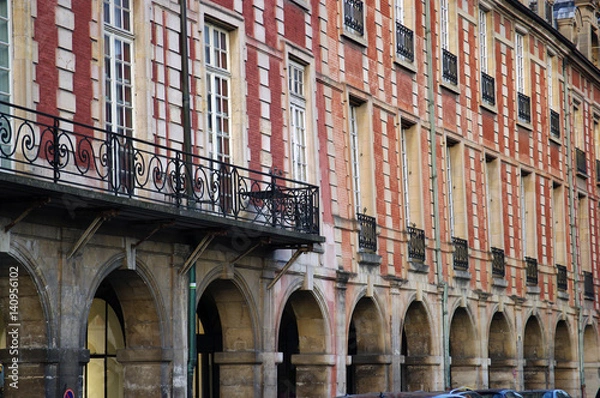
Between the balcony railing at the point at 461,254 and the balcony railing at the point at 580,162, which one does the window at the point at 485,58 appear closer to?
the balcony railing at the point at 461,254

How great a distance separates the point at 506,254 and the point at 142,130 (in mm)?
18220

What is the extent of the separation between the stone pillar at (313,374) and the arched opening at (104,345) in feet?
14.0

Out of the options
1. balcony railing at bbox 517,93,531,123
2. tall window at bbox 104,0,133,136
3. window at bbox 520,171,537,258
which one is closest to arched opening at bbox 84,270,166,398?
tall window at bbox 104,0,133,136

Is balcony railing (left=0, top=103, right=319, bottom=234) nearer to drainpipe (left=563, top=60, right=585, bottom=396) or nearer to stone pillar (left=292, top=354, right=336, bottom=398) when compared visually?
stone pillar (left=292, top=354, right=336, bottom=398)

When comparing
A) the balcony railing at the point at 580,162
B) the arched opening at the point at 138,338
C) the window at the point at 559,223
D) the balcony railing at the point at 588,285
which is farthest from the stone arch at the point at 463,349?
the arched opening at the point at 138,338

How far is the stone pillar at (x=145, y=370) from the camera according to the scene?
19688 millimetres

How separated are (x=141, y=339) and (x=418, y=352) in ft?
37.8

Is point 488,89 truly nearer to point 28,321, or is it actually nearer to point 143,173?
point 143,173

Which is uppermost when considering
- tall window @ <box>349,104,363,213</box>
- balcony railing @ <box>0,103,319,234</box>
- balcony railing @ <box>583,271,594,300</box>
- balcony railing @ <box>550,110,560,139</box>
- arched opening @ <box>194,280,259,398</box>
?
balcony railing @ <box>550,110,560,139</box>

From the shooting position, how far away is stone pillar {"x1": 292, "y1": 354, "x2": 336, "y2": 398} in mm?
25031

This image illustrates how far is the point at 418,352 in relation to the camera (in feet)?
99.2

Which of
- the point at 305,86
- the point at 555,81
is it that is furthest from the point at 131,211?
the point at 555,81

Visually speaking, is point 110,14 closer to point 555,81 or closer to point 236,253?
point 236,253

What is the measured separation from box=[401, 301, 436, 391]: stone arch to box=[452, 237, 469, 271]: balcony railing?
7.78ft
